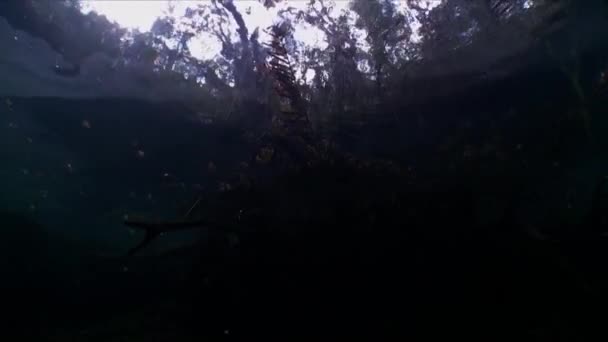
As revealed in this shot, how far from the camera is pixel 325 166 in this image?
926cm

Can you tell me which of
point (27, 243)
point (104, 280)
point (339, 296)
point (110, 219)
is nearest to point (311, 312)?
point (339, 296)

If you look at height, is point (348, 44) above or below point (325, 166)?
above

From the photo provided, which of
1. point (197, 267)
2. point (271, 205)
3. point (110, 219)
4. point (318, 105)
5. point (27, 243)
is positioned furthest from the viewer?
point (110, 219)

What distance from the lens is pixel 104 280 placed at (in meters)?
18.5

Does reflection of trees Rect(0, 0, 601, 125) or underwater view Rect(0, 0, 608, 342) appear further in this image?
reflection of trees Rect(0, 0, 601, 125)

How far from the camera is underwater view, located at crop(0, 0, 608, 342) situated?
7.80m

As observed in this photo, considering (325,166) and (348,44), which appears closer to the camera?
(325,166)

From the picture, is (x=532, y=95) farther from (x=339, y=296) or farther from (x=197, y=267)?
(x=197, y=267)

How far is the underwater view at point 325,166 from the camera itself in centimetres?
780

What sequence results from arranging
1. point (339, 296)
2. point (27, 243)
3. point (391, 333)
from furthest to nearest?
point (27, 243), point (339, 296), point (391, 333)

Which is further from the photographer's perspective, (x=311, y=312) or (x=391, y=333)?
(x=311, y=312)

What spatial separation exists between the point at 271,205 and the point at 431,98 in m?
9.47

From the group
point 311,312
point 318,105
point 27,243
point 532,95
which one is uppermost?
point 532,95

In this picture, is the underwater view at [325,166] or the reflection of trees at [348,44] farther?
the reflection of trees at [348,44]
